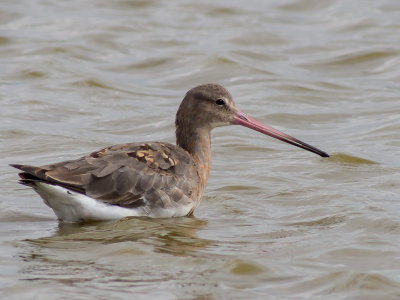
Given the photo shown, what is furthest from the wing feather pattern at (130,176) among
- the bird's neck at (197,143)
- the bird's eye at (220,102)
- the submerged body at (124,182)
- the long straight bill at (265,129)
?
the long straight bill at (265,129)

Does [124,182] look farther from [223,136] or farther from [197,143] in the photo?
[223,136]

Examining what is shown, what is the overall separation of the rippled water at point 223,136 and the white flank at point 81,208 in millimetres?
104

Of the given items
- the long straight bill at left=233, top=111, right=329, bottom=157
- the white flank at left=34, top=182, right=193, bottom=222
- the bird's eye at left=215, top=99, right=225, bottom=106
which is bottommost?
the white flank at left=34, top=182, right=193, bottom=222

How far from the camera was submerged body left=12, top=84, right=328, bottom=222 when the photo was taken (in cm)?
938

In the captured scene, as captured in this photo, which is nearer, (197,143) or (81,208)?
(81,208)

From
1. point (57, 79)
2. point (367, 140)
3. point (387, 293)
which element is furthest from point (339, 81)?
point (387, 293)

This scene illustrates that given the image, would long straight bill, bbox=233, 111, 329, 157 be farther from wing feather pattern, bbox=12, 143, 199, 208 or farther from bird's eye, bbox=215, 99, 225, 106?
wing feather pattern, bbox=12, 143, 199, 208

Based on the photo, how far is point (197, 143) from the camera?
35.3 ft

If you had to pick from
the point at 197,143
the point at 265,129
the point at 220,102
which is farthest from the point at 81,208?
the point at 265,129

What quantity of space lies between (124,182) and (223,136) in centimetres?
454

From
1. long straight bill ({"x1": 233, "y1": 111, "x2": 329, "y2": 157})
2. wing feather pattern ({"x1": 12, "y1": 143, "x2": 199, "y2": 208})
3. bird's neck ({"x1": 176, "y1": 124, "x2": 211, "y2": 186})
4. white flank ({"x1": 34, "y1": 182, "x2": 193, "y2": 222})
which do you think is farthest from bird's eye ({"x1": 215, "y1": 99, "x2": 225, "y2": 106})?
white flank ({"x1": 34, "y1": 182, "x2": 193, "y2": 222})

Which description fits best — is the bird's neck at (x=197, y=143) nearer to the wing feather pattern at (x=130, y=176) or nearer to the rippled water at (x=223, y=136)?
the wing feather pattern at (x=130, y=176)

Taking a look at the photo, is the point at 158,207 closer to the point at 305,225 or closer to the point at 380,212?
the point at 305,225

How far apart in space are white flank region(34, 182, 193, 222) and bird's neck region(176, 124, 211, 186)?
0.89 m
